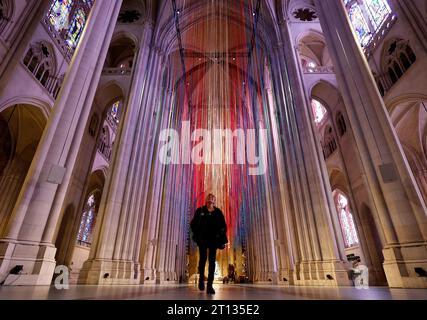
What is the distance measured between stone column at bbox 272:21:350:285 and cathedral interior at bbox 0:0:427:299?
57 millimetres

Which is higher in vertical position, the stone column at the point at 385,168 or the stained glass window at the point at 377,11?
the stained glass window at the point at 377,11

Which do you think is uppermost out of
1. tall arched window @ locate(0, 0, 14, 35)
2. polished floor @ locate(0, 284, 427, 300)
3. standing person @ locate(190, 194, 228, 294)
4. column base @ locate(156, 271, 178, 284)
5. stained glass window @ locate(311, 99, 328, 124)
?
stained glass window @ locate(311, 99, 328, 124)

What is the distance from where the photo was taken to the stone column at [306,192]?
7965mm

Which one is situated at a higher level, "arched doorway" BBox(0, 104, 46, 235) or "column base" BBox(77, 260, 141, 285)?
"arched doorway" BBox(0, 104, 46, 235)

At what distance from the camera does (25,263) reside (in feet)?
14.7

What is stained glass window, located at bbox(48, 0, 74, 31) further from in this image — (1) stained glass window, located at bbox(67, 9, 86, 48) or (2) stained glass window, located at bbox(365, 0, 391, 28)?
(2) stained glass window, located at bbox(365, 0, 391, 28)

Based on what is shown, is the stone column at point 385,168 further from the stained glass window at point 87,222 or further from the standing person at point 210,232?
the stained glass window at point 87,222

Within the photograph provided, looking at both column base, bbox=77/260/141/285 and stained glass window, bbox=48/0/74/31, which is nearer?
column base, bbox=77/260/141/285

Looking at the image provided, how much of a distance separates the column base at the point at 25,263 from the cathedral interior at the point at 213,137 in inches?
1.2

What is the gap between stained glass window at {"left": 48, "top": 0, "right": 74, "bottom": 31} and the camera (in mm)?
11423

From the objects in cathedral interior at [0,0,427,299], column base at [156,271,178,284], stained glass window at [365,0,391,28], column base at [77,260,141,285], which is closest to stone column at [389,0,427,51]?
cathedral interior at [0,0,427,299]

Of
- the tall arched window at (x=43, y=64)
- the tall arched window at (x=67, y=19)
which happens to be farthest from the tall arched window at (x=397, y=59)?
the tall arched window at (x=43, y=64)

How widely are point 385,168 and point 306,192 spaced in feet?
13.5

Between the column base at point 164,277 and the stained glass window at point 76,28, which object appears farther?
the column base at point 164,277
